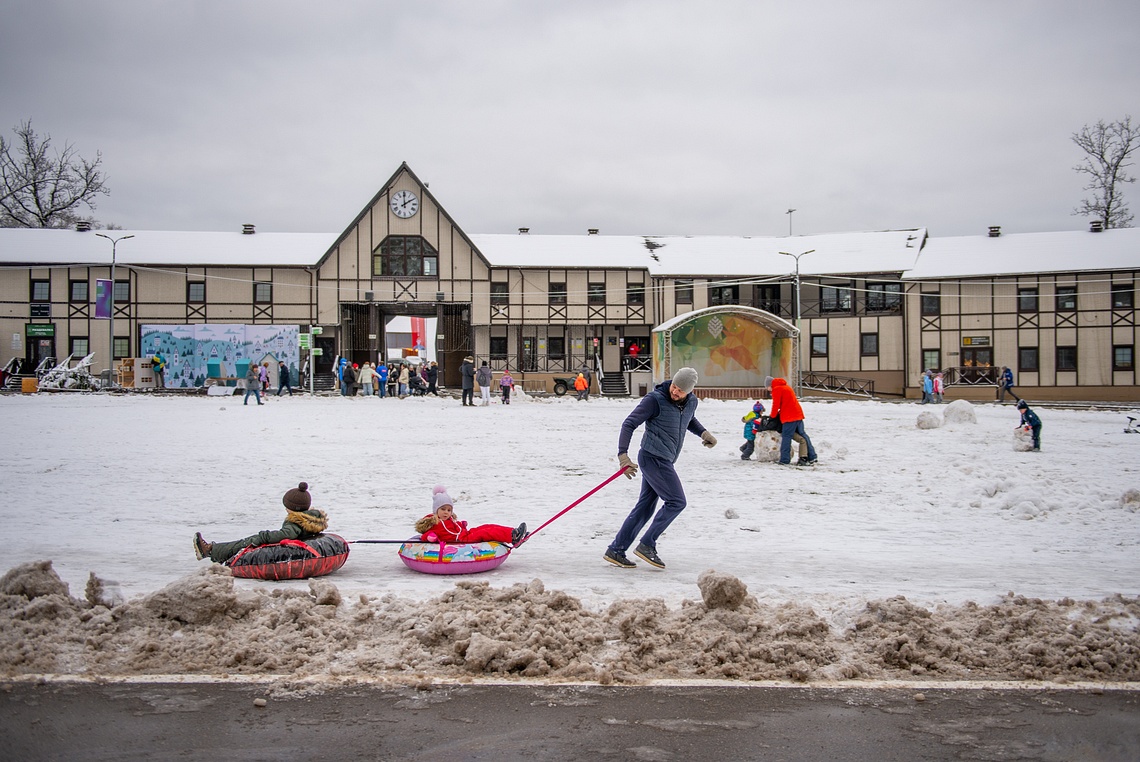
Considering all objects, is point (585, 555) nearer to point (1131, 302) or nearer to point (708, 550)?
point (708, 550)

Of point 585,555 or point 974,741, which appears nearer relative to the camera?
point 974,741

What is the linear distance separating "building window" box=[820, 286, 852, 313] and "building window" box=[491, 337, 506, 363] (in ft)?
57.0

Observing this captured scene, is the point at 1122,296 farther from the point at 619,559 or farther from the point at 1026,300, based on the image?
the point at 619,559

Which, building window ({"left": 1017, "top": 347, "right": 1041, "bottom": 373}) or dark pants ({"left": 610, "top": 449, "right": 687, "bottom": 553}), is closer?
dark pants ({"left": 610, "top": 449, "right": 687, "bottom": 553})

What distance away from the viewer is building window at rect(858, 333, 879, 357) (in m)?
42.5

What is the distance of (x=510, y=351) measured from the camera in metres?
43.9

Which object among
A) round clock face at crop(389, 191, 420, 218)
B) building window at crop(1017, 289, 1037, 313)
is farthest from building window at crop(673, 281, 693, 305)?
building window at crop(1017, 289, 1037, 313)

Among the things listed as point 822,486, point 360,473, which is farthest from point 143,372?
point 822,486

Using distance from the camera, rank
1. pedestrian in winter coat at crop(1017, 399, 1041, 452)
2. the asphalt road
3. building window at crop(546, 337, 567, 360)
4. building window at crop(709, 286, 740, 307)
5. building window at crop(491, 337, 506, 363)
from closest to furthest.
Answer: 1. the asphalt road
2. pedestrian in winter coat at crop(1017, 399, 1041, 452)
3. building window at crop(709, 286, 740, 307)
4. building window at crop(491, 337, 506, 363)
5. building window at crop(546, 337, 567, 360)

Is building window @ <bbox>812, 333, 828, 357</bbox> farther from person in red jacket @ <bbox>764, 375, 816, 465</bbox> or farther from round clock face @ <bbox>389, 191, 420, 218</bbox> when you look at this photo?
person in red jacket @ <bbox>764, 375, 816, 465</bbox>

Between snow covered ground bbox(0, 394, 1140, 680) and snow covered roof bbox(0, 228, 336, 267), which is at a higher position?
snow covered roof bbox(0, 228, 336, 267)

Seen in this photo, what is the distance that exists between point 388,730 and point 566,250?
139ft

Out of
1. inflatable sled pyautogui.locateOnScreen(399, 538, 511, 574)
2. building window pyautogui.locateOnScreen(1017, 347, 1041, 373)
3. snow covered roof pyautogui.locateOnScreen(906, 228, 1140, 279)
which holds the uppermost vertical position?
snow covered roof pyautogui.locateOnScreen(906, 228, 1140, 279)

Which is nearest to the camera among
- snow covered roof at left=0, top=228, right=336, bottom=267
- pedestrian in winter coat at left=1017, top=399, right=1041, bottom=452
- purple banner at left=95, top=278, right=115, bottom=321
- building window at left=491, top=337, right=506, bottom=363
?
pedestrian in winter coat at left=1017, top=399, right=1041, bottom=452
